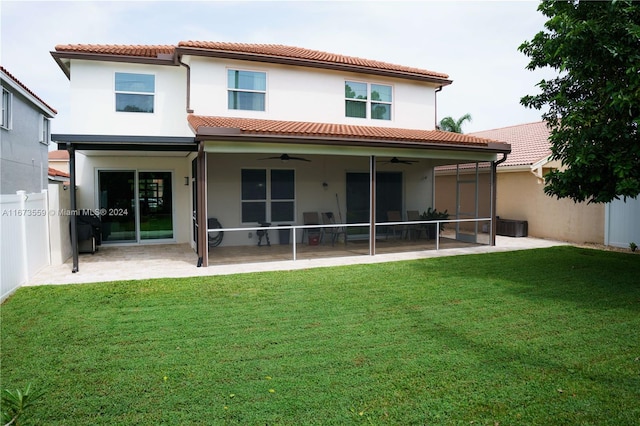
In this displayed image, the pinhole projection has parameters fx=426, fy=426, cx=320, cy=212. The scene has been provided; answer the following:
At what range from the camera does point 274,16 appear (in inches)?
404

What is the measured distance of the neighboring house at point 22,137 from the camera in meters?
14.1

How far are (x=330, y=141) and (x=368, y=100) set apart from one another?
4.07m

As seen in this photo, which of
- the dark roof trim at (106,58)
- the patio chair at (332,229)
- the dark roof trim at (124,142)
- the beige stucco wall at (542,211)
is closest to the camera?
the dark roof trim at (124,142)

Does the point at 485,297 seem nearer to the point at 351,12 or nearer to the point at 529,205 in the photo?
the point at 351,12

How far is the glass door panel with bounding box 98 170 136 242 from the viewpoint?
12844mm

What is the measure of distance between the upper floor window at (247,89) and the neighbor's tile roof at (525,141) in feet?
29.4

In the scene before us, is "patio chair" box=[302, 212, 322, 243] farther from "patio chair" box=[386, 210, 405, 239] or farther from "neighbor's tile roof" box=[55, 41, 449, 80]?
"neighbor's tile roof" box=[55, 41, 449, 80]

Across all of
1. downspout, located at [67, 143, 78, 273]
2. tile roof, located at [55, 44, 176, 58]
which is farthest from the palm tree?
downspout, located at [67, 143, 78, 273]

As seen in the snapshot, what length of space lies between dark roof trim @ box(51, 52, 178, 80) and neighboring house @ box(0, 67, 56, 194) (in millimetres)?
4053

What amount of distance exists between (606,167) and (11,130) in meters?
17.3

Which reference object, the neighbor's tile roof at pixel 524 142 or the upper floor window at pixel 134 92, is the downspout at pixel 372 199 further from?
the neighbor's tile roof at pixel 524 142

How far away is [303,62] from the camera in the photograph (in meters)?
12.1

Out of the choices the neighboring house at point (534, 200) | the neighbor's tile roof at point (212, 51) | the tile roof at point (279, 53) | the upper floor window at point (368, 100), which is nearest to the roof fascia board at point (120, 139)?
the neighbor's tile roof at point (212, 51)

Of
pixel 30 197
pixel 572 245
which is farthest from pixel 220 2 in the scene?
pixel 572 245
